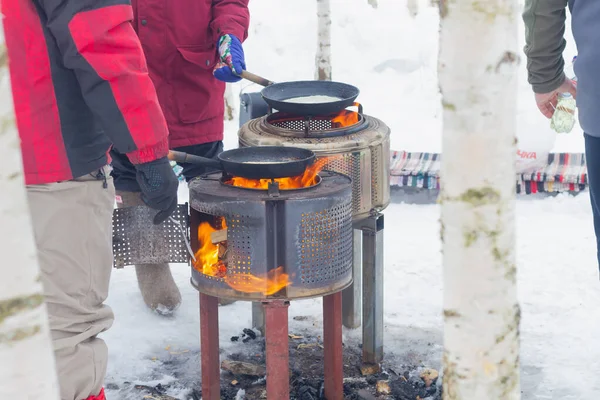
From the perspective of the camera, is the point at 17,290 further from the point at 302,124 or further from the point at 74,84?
the point at 302,124

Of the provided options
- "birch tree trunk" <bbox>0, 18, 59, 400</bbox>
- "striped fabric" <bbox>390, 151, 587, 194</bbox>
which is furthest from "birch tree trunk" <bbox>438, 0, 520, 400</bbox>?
"striped fabric" <bbox>390, 151, 587, 194</bbox>

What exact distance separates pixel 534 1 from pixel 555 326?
2171mm

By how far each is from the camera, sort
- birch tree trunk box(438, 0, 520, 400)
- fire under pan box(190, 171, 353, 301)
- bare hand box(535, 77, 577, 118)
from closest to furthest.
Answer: birch tree trunk box(438, 0, 520, 400)
fire under pan box(190, 171, 353, 301)
bare hand box(535, 77, 577, 118)

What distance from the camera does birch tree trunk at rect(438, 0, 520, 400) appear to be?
1896 millimetres

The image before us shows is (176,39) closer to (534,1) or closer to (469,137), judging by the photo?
(534,1)

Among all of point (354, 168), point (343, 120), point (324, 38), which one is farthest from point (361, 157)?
point (324, 38)

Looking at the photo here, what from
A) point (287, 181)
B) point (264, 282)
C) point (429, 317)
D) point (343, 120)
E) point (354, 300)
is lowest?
point (429, 317)

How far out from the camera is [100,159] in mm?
3410

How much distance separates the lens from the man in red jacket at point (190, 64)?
4941 millimetres

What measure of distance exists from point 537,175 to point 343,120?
3.41 metres

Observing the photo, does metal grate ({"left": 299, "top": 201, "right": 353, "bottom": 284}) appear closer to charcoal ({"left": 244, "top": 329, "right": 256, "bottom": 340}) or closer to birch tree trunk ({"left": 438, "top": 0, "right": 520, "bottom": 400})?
charcoal ({"left": 244, "top": 329, "right": 256, "bottom": 340})

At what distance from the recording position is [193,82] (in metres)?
5.10

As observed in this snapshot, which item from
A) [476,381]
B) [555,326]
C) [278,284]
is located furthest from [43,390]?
[555,326]

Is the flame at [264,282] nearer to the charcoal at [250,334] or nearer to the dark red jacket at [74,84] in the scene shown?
the dark red jacket at [74,84]
